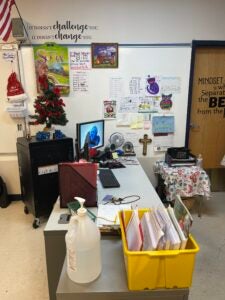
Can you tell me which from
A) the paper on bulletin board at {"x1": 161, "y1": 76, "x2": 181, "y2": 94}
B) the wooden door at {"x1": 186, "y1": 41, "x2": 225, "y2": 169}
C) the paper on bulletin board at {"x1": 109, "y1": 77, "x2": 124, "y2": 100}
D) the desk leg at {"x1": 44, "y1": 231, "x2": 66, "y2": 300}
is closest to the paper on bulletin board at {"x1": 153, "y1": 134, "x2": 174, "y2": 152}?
the wooden door at {"x1": 186, "y1": 41, "x2": 225, "y2": 169}

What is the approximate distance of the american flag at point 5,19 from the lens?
9.15 ft

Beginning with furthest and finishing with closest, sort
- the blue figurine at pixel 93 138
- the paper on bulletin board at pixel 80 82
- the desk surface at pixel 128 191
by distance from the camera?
the paper on bulletin board at pixel 80 82 → the blue figurine at pixel 93 138 → the desk surface at pixel 128 191

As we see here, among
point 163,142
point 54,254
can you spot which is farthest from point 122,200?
point 163,142

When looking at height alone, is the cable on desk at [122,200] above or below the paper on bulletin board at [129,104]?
below

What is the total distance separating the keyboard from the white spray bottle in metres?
1.05

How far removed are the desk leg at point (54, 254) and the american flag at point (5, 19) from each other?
2.54 meters

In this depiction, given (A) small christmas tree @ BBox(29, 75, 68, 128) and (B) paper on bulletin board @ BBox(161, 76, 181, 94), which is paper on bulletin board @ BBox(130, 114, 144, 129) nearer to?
(B) paper on bulletin board @ BBox(161, 76, 181, 94)

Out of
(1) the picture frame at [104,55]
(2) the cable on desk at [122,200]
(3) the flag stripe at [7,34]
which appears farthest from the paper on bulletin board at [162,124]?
(3) the flag stripe at [7,34]

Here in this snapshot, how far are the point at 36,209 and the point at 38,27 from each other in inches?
83.6

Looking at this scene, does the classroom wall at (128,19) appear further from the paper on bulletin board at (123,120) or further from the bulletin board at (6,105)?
the paper on bulletin board at (123,120)

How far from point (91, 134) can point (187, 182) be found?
1.25 meters

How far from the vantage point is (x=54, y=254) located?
145 centimetres

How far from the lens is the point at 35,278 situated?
2.03m

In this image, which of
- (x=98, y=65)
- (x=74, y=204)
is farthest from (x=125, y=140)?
(x=74, y=204)
